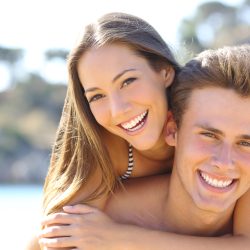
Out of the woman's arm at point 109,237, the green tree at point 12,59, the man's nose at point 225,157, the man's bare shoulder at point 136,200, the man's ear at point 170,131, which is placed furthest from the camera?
the green tree at point 12,59

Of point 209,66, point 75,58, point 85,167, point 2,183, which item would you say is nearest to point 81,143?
point 85,167

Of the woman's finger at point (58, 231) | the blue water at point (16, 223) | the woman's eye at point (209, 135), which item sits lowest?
the blue water at point (16, 223)

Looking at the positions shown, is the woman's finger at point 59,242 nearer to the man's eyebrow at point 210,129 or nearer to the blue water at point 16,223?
the blue water at point 16,223

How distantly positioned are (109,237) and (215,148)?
28.0 inches

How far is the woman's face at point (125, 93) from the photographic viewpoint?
179 inches

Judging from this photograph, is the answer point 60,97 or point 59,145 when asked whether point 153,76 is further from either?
point 60,97

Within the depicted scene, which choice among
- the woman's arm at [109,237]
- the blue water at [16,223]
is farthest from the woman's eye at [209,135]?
the blue water at [16,223]

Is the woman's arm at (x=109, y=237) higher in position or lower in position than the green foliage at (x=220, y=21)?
lower

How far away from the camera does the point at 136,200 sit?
15.6 feet

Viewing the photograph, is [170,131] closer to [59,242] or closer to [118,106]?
[118,106]

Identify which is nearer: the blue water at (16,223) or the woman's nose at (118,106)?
the woman's nose at (118,106)

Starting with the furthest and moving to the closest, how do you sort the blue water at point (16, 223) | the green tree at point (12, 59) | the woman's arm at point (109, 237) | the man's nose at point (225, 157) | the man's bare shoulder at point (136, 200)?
the green tree at point (12, 59), the blue water at point (16, 223), the man's bare shoulder at point (136, 200), the woman's arm at point (109, 237), the man's nose at point (225, 157)

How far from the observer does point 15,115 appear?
40281 millimetres

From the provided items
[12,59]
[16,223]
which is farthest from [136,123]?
[12,59]
